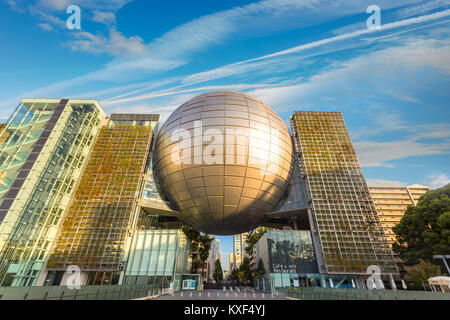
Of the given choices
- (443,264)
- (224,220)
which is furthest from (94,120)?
(443,264)

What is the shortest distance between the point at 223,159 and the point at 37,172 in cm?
2726

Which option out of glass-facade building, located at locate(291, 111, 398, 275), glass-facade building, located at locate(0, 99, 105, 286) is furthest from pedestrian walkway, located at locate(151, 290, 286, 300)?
glass-facade building, located at locate(0, 99, 105, 286)

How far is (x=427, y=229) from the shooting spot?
3053 cm

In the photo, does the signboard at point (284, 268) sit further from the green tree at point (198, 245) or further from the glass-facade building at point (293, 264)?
the green tree at point (198, 245)

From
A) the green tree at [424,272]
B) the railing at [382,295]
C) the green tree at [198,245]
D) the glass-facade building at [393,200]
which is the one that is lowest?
the railing at [382,295]

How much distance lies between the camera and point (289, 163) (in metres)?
32.7

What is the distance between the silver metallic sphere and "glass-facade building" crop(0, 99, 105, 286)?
14948mm

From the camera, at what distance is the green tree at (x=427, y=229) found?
2780cm

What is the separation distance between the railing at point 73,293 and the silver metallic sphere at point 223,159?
13.8 m

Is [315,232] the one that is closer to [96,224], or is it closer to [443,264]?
[443,264]

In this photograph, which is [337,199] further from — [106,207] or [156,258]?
[106,207]

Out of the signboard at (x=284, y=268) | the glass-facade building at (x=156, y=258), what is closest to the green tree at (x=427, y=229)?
the signboard at (x=284, y=268)

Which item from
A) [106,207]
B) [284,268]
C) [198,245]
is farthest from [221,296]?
[198,245]

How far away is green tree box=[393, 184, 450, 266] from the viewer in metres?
27.8
